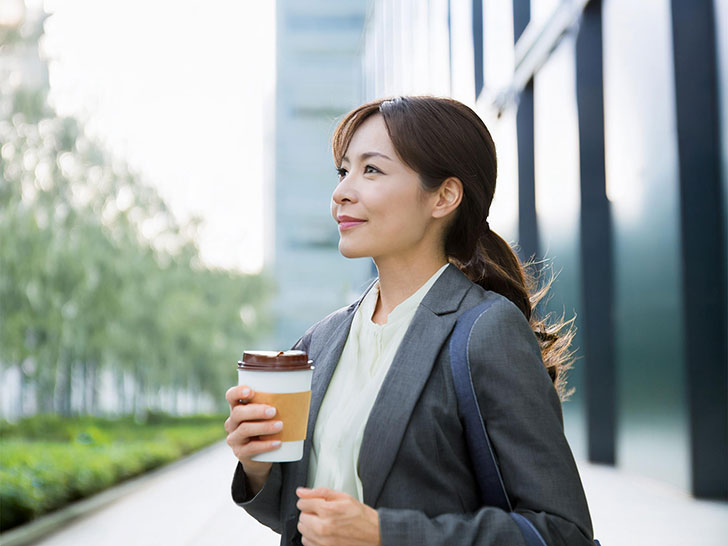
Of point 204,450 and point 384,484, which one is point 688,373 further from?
point 204,450

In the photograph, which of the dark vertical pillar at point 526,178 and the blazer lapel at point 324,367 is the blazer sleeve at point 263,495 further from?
the dark vertical pillar at point 526,178

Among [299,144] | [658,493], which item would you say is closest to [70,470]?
[658,493]

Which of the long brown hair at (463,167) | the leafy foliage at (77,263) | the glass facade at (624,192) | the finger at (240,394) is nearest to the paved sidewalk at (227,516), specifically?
the glass facade at (624,192)

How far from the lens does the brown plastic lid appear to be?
4.08ft

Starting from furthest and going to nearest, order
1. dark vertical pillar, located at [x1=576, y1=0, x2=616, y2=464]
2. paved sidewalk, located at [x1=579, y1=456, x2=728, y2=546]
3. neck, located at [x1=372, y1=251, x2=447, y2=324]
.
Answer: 1. dark vertical pillar, located at [x1=576, y1=0, x2=616, y2=464]
2. paved sidewalk, located at [x1=579, y1=456, x2=728, y2=546]
3. neck, located at [x1=372, y1=251, x2=447, y2=324]

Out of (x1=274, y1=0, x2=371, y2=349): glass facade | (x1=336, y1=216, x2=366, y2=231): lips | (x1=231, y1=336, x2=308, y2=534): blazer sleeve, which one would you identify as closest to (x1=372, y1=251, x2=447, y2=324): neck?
(x1=336, y1=216, x2=366, y2=231): lips

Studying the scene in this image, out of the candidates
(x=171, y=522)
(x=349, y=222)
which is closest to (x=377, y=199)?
(x=349, y=222)

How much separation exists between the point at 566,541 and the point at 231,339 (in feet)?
75.4

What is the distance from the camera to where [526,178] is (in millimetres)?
6965

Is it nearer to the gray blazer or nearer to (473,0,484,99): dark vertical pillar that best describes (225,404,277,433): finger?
the gray blazer

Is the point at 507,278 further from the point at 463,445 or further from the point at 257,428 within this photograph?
the point at 257,428

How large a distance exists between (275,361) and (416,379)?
25cm

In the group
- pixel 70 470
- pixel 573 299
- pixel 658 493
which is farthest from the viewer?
pixel 70 470

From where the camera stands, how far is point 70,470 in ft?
27.5
